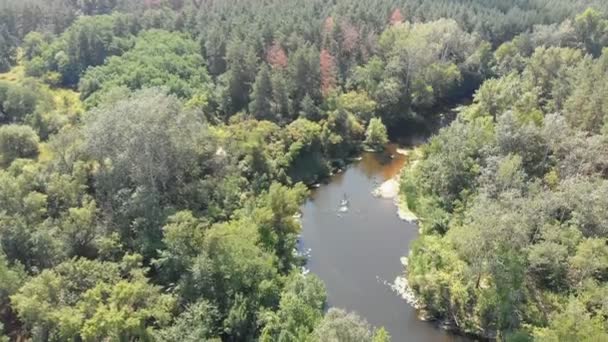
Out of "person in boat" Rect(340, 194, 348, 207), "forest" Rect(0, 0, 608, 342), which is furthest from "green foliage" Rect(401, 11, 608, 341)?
"person in boat" Rect(340, 194, 348, 207)

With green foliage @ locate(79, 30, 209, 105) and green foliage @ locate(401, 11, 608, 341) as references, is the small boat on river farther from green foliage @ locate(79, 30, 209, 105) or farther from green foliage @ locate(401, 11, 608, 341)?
green foliage @ locate(79, 30, 209, 105)

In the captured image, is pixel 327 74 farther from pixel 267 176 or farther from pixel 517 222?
pixel 517 222

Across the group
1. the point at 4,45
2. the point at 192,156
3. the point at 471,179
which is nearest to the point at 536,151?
the point at 471,179

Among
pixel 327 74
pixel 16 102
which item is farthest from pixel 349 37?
pixel 16 102

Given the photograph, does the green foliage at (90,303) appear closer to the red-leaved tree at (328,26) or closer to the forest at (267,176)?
the forest at (267,176)

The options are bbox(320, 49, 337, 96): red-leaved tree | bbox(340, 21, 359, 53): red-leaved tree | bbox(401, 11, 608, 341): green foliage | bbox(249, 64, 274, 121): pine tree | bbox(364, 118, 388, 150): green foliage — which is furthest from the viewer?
bbox(340, 21, 359, 53): red-leaved tree

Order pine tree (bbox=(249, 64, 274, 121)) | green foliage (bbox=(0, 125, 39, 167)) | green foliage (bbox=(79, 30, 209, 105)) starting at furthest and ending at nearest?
green foliage (bbox=(79, 30, 209, 105)) → pine tree (bbox=(249, 64, 274, 121)) → green foliage (bbox=(0, 125, 39, 167))
